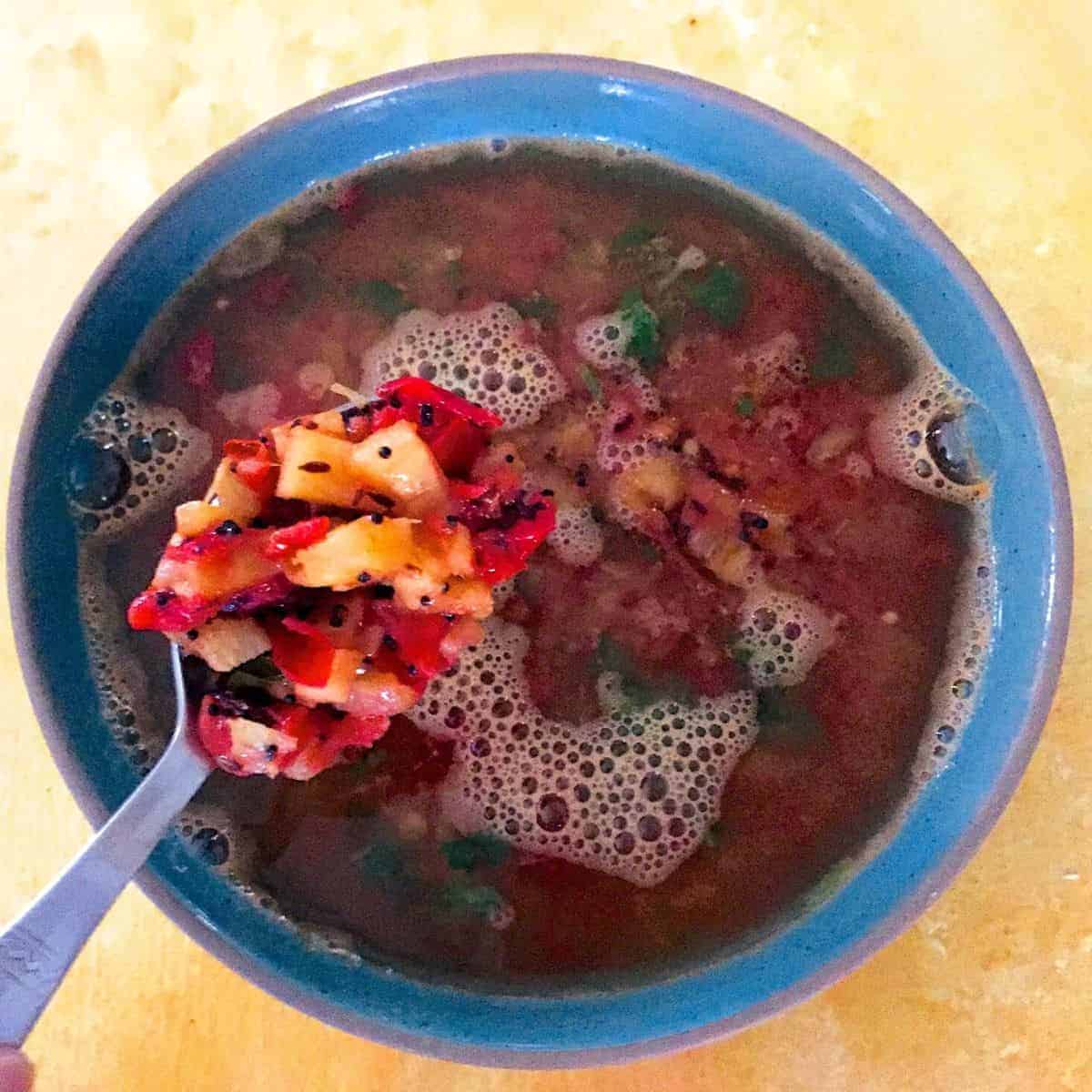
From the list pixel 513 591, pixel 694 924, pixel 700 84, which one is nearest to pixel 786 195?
pixel 700 84

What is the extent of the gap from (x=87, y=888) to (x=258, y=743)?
128mm

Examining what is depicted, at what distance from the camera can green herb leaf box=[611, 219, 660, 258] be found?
92 cm

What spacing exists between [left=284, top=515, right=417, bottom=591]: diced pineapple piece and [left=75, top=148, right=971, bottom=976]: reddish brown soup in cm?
25

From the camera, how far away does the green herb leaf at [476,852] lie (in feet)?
2.81

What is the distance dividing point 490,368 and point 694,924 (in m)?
0.46

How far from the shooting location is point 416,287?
36.0 inches

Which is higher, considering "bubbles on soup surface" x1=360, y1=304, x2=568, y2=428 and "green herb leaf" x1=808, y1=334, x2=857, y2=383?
"green herb leaf" x1=808, y1=334, x2=857, y2=383

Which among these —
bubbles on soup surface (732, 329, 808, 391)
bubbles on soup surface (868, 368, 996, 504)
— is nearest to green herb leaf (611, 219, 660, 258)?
A: bubbles on soup surface (732, 329, 808, 391)

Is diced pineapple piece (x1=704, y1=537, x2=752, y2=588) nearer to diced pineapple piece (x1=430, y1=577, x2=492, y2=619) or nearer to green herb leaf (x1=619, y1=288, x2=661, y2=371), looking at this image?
green herb leaf (x1=619, y1=288, x2=661, y2=371)

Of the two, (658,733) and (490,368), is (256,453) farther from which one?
(658,733)

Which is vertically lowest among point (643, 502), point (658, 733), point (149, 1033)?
point (149, 1033)

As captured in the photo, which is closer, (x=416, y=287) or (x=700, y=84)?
(x=700, y=84)

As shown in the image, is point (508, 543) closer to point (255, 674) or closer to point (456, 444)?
point (456, 444)

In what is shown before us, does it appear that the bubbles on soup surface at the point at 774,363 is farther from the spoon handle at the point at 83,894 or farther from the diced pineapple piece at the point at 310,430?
the spoon handle at the point at 83,894
